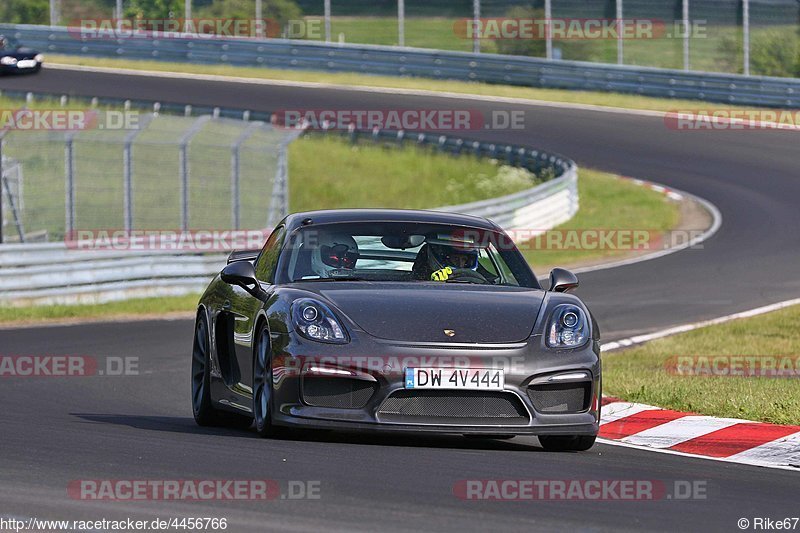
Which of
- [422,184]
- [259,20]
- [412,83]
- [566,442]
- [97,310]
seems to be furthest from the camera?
[259,20]

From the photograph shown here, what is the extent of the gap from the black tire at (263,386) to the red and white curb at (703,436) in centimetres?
203

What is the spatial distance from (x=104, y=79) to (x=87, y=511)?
38941 millimetres

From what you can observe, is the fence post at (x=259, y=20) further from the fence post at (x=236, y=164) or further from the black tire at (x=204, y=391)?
the black tire at (x=204, y=391)

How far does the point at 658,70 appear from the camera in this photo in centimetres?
3994

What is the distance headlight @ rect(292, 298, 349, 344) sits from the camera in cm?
777

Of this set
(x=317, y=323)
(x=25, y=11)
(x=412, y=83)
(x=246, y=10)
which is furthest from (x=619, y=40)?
(x=317, y=323)

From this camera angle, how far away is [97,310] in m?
18.7

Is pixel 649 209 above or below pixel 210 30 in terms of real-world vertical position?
below

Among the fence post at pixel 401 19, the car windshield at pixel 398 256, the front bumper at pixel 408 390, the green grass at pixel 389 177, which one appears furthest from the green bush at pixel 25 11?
the front bumper at pixel 408 390

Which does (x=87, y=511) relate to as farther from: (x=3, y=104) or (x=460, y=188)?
(x=3, y=104)

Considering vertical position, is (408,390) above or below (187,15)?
below

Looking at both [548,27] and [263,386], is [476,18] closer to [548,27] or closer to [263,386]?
[548,27]

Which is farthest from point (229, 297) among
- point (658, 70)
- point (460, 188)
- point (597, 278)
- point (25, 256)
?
point (658, 70)

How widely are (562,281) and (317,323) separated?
1617mm
